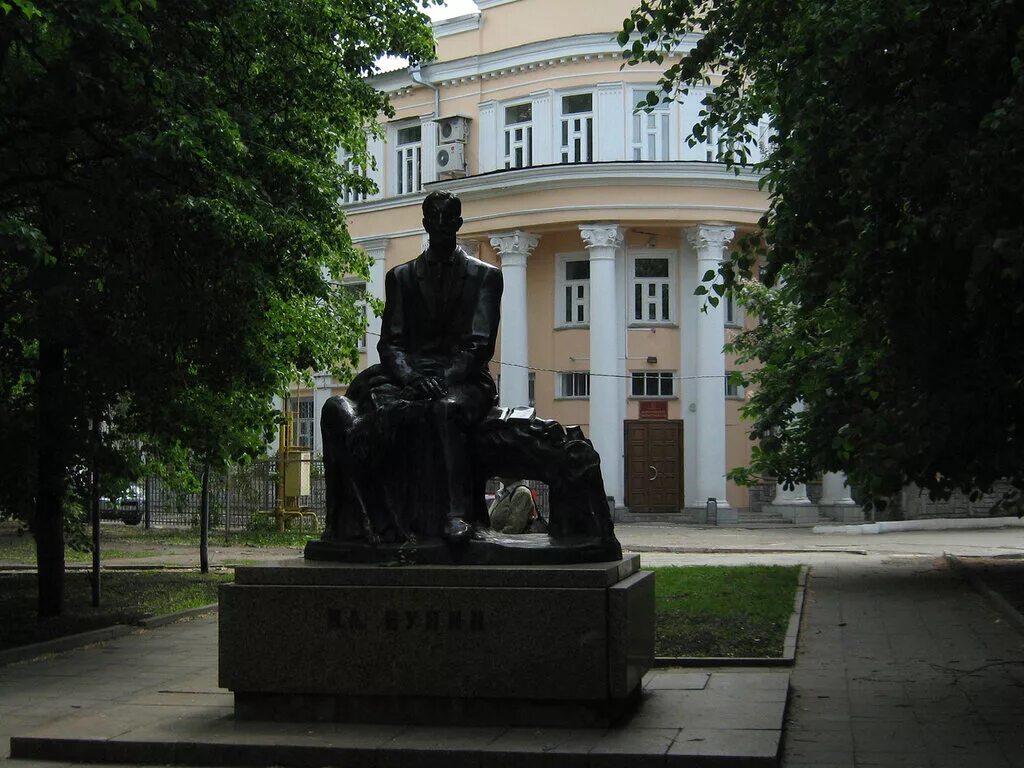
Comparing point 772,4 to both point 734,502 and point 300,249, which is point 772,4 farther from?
point 734,502

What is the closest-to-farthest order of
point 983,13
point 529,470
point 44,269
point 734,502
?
point 983,13 → point 529,470 → point 44,269 → point 734,502

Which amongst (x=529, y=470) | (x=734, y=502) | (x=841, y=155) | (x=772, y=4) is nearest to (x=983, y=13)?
(x=841, y=155)

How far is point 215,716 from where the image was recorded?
8023 millimetres

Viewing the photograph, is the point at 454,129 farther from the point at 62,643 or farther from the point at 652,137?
the point at 62,643

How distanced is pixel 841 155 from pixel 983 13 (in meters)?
1.23

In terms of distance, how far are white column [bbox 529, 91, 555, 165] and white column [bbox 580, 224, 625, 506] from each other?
2.58m

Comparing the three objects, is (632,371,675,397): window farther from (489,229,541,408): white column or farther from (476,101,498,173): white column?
(476,101,498,173): white column

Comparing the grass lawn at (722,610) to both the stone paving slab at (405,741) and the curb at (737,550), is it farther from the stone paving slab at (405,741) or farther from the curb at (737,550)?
the curb at (737,550)

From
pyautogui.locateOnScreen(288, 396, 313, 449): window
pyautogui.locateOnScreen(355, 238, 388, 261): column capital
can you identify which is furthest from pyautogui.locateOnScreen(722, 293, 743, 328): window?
pyautogui.locateOnScreen(288, 396, 313, 449): window

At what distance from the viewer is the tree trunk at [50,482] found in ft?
45.1

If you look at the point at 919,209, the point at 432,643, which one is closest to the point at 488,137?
the point at 919,209

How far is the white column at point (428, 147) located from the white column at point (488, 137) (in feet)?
5.49

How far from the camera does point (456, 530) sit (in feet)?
26.2

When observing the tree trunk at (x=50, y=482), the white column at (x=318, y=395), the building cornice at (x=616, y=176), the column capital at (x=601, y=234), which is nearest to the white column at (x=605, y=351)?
the column capital at (x=601, y=234)
